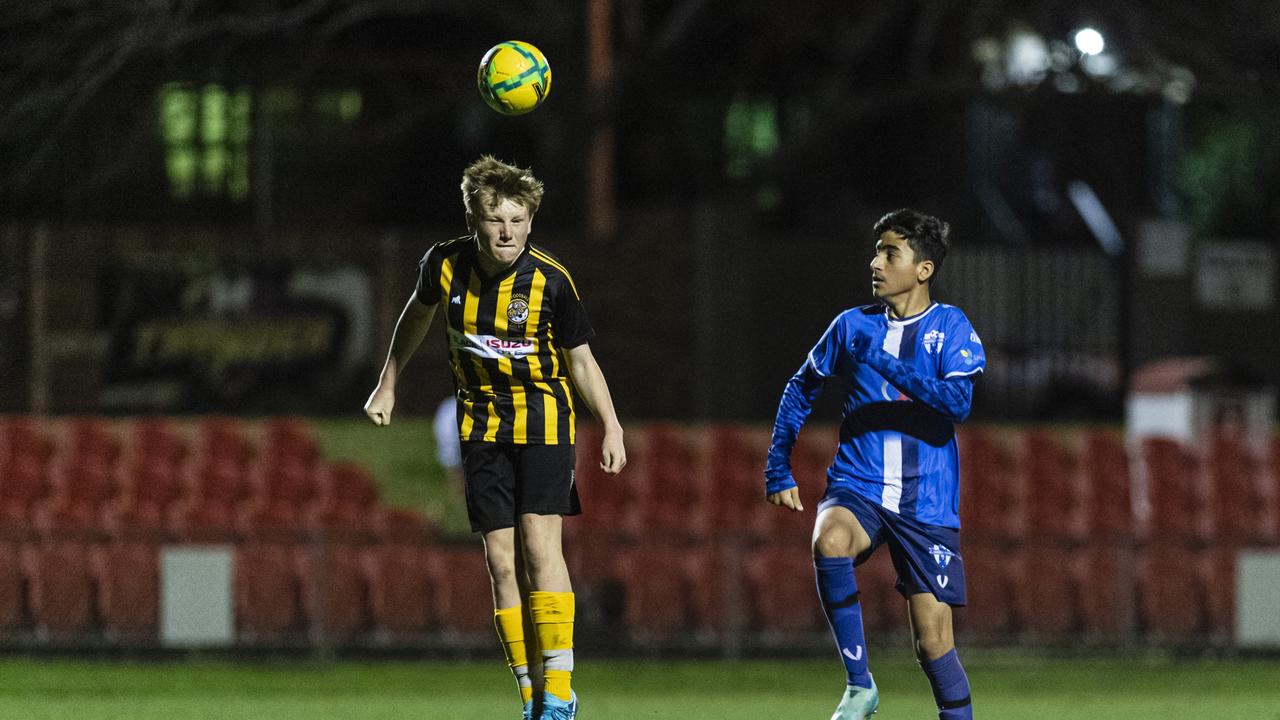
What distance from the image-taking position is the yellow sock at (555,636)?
8070 millimetres

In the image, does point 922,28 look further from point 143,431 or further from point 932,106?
point 143,431

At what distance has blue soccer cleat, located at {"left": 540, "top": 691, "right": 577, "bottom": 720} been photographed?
26.4 ft

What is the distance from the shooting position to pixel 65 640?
47.7 ft

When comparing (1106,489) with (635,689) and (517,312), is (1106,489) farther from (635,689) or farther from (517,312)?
(517,312)

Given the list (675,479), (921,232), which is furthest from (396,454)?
(921,232)

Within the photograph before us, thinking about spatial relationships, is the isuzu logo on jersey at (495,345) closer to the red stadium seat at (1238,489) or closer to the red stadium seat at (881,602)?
the red stadium seat at (881,602)

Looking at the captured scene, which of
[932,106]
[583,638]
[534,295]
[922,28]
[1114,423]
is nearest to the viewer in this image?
[534,295]

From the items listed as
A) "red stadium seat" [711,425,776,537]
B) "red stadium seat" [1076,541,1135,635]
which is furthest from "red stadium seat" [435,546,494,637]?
"red stadium seat" [1076,541,1135,635]

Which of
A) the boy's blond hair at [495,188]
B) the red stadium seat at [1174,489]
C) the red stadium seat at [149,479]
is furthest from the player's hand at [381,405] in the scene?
the red stadium seat at [1174,489]

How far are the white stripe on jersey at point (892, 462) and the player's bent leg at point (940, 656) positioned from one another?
360mm

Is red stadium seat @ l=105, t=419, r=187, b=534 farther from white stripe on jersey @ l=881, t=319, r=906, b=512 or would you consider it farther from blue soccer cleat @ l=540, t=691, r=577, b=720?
white stripe on jersey @ l=881, t=319, r=906, b=512

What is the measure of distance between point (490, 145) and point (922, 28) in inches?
230

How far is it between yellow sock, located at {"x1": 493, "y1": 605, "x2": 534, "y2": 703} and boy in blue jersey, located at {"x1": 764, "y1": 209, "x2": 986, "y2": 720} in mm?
1039

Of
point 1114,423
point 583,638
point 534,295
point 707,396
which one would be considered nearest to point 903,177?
point 1114,423
